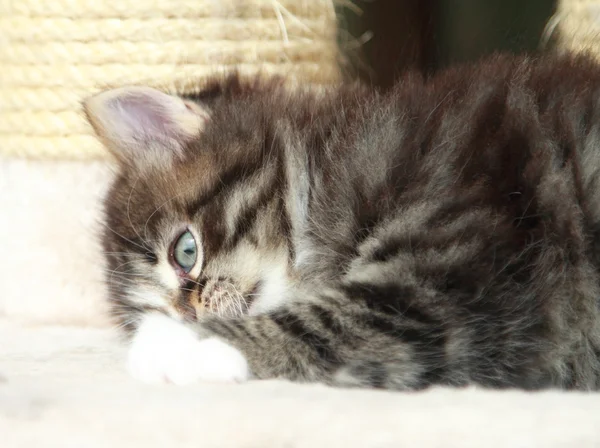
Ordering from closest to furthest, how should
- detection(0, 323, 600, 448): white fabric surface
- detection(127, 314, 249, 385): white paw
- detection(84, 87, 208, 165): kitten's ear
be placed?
1. detection(0, 323, 600, 448): white fabric surface
2. detection(127, 314, 249, 385): white paw
3. detection(84, 87, 208, 165): kitten's ear

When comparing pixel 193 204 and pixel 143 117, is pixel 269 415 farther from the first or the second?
pixel 143 117

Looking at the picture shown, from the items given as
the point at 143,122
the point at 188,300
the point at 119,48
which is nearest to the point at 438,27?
the point at 119,48

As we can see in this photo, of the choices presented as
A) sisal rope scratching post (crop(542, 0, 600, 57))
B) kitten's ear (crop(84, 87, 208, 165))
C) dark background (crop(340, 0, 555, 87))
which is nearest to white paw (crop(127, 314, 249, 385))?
kitten's ear (crop(84, 87, 208, 165))

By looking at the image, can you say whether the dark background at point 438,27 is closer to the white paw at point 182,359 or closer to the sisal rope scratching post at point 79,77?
the sisal rope scratching post at point 79,77

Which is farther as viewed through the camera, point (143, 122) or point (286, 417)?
point (143, 122)

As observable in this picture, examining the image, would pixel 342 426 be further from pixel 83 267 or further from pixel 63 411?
pixel 83 267

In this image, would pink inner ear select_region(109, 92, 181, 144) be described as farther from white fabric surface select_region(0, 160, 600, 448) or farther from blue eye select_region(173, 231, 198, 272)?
white fabric surface select_region(0, 160, 600, 448)
